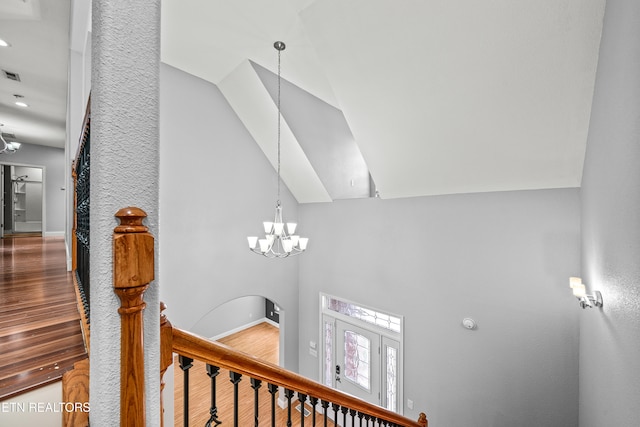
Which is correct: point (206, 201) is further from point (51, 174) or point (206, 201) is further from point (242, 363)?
point (51, 174)

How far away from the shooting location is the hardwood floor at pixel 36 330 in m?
1.14

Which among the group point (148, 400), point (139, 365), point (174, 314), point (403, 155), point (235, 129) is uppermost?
point (235, 129)

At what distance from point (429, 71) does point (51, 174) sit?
9.04 m

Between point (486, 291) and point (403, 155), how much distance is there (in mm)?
2027

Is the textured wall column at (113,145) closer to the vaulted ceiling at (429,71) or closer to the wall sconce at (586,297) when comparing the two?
the vaulted ceiling at (429,71)

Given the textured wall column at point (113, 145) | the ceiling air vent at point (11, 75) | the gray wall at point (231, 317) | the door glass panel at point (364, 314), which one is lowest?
the gray wall at point (231, 317)

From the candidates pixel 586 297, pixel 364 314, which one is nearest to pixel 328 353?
pixel 364 314

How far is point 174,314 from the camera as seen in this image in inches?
167

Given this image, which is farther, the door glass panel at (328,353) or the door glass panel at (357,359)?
the door glass panel at (328,353)

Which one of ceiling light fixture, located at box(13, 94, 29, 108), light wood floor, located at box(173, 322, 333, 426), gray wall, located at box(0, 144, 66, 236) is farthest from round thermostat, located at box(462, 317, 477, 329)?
gray wall, located at box(0, 144, 66, 236)

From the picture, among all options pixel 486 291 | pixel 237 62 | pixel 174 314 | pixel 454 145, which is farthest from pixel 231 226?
pixel 486 291

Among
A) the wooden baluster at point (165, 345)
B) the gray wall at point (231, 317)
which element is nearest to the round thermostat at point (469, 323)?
the wooden baluster at point (165, 345)

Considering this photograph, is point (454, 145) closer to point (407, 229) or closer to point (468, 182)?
point (468, 182)

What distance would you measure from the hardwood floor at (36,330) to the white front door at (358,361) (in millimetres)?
4188
